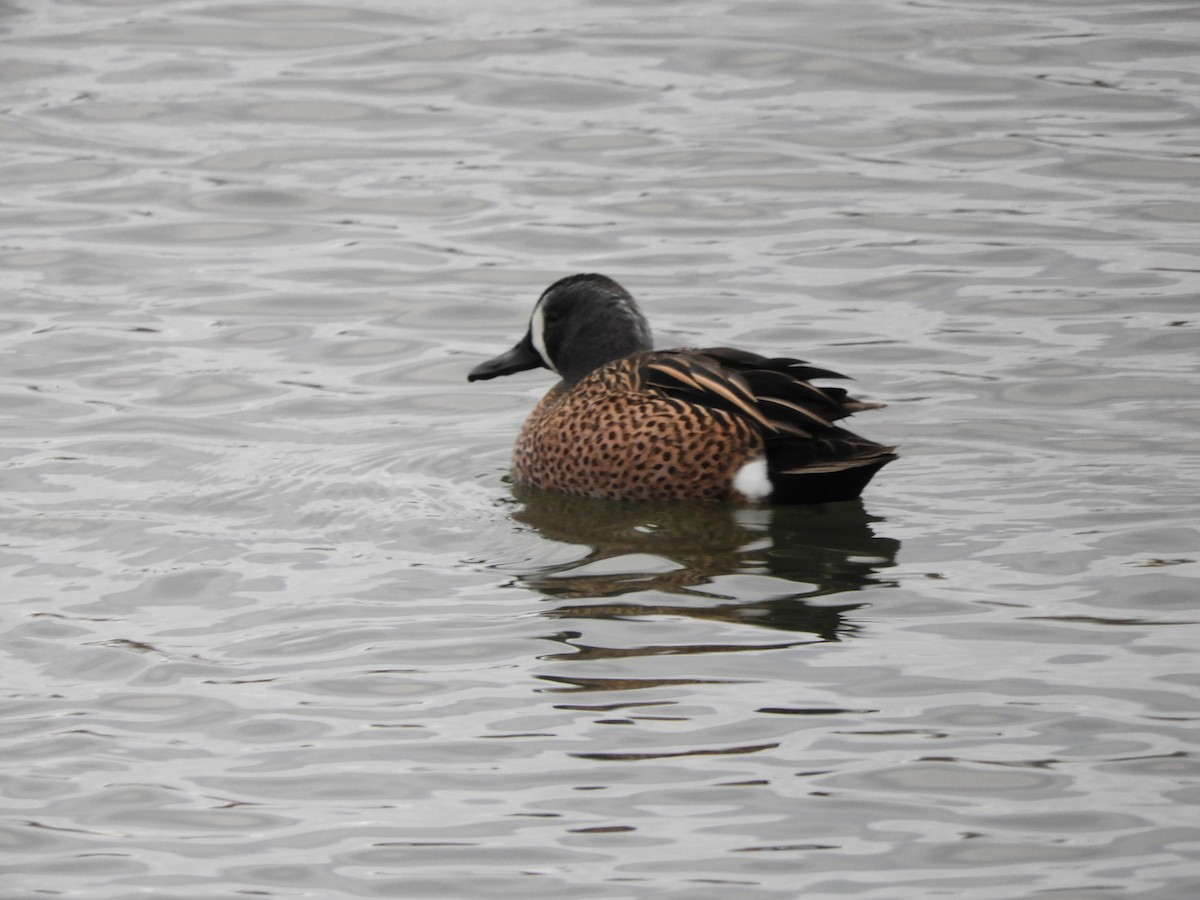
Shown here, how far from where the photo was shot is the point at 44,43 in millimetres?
15953

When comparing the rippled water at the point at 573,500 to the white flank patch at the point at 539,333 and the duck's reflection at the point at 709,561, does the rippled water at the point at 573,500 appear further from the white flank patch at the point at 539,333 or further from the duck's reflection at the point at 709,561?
the white flank patch at the point at 539,333

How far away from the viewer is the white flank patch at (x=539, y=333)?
9430mm

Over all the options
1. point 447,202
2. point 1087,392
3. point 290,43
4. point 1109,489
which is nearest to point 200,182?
point 447,202

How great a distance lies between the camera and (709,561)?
24.9ft

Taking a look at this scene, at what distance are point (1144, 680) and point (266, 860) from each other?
2.65m

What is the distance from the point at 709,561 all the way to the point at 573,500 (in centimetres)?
124

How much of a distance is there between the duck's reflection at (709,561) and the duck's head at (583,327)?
0.82m

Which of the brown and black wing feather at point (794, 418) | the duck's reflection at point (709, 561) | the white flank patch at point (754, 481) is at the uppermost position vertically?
the brown and black wing feather at point (794, 418)

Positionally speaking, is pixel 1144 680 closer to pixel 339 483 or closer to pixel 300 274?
pixel 339 483

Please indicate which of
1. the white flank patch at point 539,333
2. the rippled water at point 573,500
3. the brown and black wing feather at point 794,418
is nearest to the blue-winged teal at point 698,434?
the brown and black wing feather at point 794,418

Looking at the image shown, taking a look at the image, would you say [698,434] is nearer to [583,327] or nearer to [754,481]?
[754,481]

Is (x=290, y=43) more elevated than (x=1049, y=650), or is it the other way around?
(x=290, y=43)

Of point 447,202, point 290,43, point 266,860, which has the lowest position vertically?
point 266,860

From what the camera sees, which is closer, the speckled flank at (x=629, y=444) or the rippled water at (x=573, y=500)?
the rippled water at (x=573, y=500)
